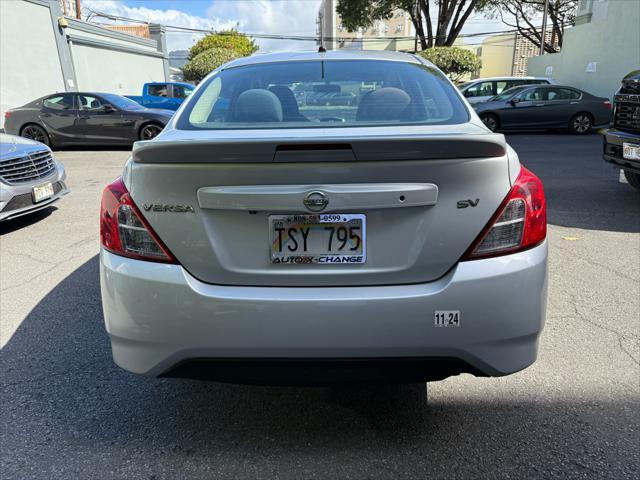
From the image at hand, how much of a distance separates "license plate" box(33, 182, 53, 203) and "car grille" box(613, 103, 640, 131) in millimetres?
6673

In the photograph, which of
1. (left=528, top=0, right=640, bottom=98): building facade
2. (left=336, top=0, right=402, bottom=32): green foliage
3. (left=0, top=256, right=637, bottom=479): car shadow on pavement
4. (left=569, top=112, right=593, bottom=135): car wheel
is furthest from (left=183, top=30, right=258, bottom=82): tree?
(left=0, top=256, right=637, bottom=479): car shadow on pavement

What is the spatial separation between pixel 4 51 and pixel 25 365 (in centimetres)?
1693

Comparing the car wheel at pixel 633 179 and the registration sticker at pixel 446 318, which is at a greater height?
the registration sticker at pixel 446 318

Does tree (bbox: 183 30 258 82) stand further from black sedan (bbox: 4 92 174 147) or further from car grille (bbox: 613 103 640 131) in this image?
car grille (bbox: 613 103 640 131)

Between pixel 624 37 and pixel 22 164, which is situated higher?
pixel 624 37

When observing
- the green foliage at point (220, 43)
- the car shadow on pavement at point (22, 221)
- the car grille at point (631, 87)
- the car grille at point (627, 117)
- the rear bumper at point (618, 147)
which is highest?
the green foliage at point (220, 43)

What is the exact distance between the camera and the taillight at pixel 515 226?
76.1 inches

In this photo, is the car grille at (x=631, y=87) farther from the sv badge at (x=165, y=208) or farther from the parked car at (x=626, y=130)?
the sv badge at (x=165, y=208)

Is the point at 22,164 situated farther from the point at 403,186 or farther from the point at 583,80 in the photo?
the point at 583,80

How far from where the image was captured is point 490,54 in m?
55.6

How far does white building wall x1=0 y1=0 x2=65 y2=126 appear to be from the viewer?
53.6 ft

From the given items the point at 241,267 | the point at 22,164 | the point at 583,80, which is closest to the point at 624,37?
the point at 583,80

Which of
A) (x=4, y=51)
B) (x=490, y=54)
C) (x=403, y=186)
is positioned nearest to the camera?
(x=403, y=186)

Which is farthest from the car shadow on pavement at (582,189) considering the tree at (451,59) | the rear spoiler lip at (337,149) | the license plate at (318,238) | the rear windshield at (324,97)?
the tree at (451,59)
